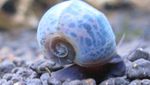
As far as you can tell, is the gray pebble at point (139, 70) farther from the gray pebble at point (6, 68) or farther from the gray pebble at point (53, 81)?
the gray pebble at point (6, 68)

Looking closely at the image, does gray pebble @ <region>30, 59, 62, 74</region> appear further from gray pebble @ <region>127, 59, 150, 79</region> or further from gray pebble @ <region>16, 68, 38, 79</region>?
gray pebble @ <region>127, 59, 150, 79</region>

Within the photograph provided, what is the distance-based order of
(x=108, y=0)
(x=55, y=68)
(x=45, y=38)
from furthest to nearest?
1. (x=108, y=0)
2. (x=55, y=68)
3. (x=45, y=38)

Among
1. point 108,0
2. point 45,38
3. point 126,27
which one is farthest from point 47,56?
point 108,0

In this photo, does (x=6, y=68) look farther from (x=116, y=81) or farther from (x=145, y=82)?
(x=145, y=82)

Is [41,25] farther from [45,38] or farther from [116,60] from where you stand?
[116,60]

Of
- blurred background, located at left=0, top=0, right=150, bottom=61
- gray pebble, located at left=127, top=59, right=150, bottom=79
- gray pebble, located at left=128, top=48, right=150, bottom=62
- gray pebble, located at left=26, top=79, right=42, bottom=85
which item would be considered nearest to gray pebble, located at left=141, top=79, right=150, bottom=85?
gray pebble, located at left=127, top=59, right=150, bottom=79

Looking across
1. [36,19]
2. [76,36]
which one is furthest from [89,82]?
[36,19]
